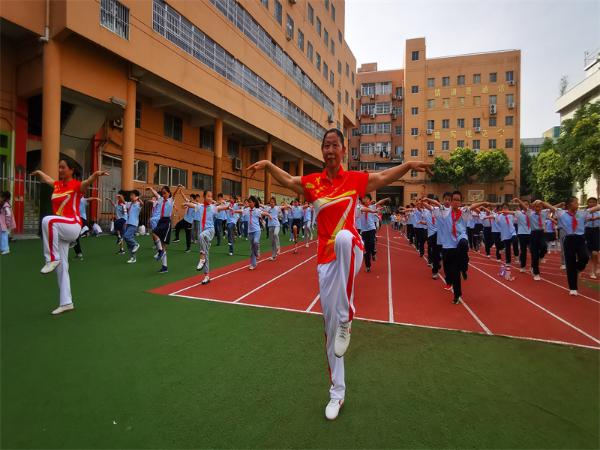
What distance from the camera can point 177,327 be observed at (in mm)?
4910

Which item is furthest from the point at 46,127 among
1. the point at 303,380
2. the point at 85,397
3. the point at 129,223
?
the point at 303,380

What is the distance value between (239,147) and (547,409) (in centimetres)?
2840

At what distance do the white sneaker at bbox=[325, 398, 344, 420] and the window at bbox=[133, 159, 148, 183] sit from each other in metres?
19.5

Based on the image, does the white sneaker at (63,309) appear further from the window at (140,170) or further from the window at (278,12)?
the window at (278,12)

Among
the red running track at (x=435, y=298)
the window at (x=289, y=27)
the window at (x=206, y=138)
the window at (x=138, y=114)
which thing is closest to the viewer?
the red running track at (x=435, y=298)

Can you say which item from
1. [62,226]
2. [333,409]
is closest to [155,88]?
[62,226]

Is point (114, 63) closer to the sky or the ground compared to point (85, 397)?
closer to the sky

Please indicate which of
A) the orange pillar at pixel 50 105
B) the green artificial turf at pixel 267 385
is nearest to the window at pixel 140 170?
the orange pillar at pixel 50 105

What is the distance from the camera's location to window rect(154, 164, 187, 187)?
2078 cm

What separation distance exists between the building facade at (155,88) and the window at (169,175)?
68 mm

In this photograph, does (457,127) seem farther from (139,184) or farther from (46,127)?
(46,127)

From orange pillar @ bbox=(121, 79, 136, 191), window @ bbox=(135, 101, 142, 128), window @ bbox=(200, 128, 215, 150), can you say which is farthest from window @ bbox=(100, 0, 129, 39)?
window @ bbox=(200, 128, 215, 150)

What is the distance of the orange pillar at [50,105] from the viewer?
498 inches

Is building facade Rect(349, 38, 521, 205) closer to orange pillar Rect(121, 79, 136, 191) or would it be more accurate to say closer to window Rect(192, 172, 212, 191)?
window Rect(192, 172, 212, 191)
